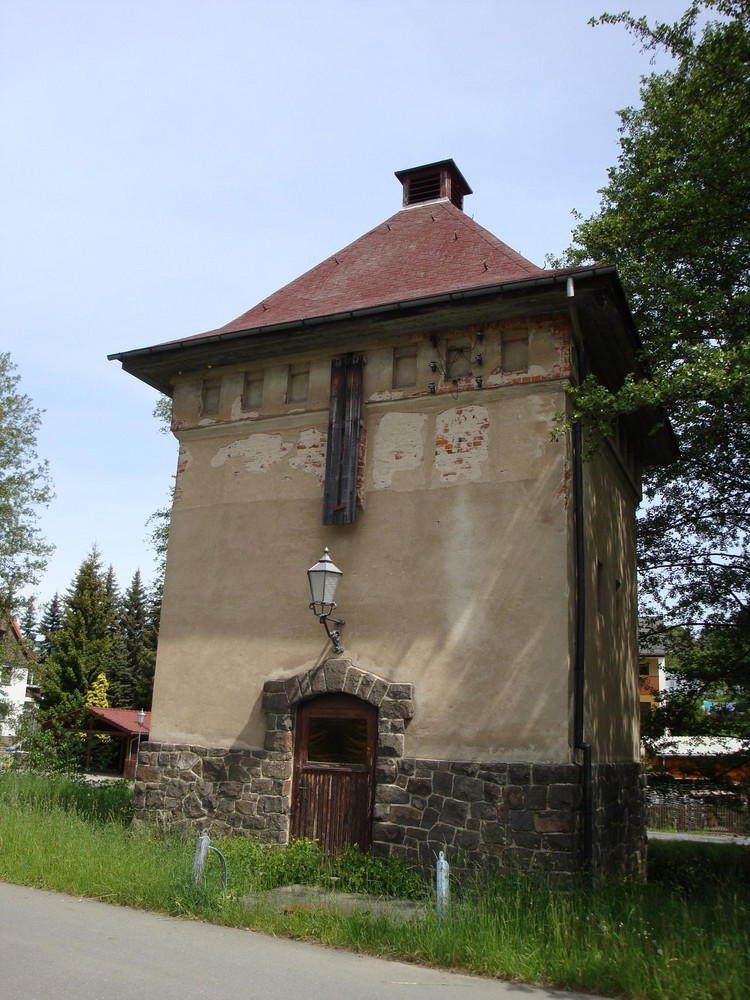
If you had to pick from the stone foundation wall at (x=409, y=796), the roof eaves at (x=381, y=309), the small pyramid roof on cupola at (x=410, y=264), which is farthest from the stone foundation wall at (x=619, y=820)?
the small pyramid roof on cupola at (x=410, y=264)

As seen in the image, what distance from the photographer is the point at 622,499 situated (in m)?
14.2

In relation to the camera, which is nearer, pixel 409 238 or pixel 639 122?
pixel 409 238

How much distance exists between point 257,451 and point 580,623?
17.1ft

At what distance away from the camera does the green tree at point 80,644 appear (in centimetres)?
4003

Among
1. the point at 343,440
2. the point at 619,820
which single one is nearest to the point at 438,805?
the point at 619,820

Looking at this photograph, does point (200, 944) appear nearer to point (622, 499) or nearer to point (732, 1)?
point (622, 499)

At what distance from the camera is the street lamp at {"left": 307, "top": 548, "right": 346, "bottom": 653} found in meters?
10.7

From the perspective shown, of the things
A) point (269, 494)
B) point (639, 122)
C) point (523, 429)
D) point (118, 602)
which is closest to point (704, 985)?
point (523, 429)

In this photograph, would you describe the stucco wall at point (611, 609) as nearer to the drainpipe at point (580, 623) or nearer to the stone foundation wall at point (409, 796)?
the drainpipe at point (580, 623)

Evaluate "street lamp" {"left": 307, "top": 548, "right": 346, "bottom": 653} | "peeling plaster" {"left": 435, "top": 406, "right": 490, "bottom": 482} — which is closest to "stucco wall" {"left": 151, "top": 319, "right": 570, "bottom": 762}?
A: "peeling plaster" {"left": 435, "top": 406, "right": 490, "bottom": 482}

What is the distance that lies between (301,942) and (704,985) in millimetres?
3266

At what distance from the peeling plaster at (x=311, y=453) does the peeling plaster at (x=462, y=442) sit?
171 cm

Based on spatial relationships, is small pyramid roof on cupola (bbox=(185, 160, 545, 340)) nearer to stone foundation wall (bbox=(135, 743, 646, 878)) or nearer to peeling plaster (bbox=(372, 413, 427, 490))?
peeling plaster (bbox=(372, 413, 427, 490))

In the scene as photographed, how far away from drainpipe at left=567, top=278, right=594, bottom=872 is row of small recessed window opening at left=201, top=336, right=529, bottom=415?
2.52 feet
